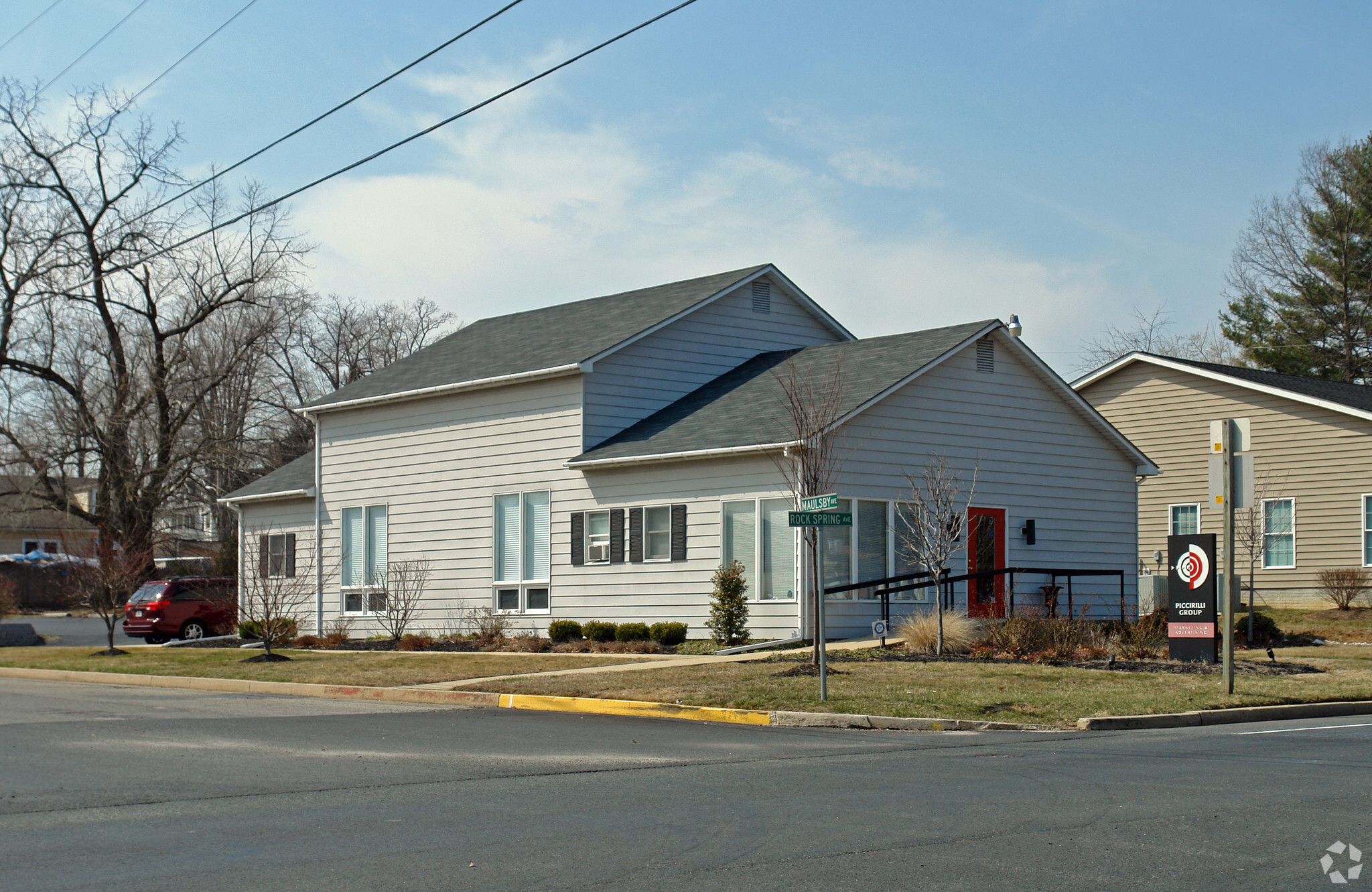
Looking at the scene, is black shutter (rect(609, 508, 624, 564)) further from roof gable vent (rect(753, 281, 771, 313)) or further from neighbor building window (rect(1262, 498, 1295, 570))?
neighbor building window (rect(1262, 498, 1295, 570))

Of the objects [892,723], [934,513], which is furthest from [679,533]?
[892,723]

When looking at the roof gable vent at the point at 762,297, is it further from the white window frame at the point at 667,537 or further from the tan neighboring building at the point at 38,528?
the tan neighboring building at the point at 38,528

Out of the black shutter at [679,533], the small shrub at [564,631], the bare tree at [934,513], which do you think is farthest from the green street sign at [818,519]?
the small shrub at [564,631]

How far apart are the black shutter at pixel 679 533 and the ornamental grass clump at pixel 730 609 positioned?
140 cm

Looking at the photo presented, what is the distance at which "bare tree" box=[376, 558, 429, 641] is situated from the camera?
1089 inches

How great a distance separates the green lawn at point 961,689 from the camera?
14398 millimetres

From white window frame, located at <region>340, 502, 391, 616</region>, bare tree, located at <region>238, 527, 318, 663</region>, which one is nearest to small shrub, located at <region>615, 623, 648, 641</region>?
white window frame, located at <region>340, 502, 391, 616</region>

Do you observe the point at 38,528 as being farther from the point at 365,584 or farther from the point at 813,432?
the point at 813,432

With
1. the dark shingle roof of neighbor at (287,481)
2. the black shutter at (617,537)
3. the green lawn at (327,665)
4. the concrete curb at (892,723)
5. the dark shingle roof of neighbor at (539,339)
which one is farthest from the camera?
the dark shingle roof of neighbor at (287,481)

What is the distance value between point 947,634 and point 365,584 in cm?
1533

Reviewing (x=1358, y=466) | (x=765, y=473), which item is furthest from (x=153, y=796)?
(x=1358, y=466)

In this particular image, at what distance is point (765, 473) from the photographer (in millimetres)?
22953

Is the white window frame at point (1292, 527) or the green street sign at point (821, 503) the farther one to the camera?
the white window frame at point (1292, 527)

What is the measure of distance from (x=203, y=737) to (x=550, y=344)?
17.0 meters
